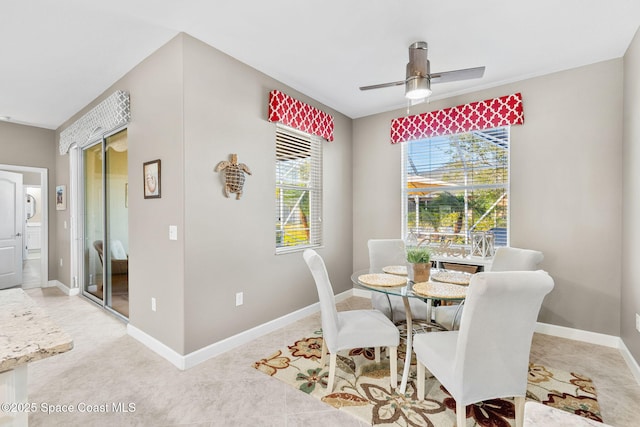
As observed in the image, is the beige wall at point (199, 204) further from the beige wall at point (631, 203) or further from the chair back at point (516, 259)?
the beige wall at point (631, 203)

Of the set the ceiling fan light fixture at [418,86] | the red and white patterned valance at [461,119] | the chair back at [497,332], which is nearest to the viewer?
the chair back at [497,332]

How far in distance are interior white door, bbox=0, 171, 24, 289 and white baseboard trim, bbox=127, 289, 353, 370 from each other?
3643mm

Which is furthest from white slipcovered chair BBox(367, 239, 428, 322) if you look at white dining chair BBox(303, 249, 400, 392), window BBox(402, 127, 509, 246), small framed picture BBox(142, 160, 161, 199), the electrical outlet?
small framed picture BBox(142, 160, 161, 199)

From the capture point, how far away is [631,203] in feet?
7.89

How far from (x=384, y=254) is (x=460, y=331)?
5.53ft

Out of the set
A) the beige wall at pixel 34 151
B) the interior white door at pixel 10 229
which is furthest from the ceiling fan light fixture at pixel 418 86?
the interior white door at pixel 10 229

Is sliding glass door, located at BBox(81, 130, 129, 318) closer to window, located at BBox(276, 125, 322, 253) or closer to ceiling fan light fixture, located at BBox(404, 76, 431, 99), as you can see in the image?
window, located at BBox(276, 125, 322, 253)

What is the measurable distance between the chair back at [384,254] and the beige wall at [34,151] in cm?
525

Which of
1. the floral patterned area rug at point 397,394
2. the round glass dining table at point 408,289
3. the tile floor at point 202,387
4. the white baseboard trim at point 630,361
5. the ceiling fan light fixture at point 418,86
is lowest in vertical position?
the tile floor at point 202,387

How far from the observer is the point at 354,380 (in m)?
2.17

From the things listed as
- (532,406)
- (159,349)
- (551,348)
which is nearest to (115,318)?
(159,349)

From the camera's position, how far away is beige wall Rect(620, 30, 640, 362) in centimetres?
228

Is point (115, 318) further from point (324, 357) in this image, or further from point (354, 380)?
point (354, 380)

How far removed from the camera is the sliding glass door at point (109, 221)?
337cm
